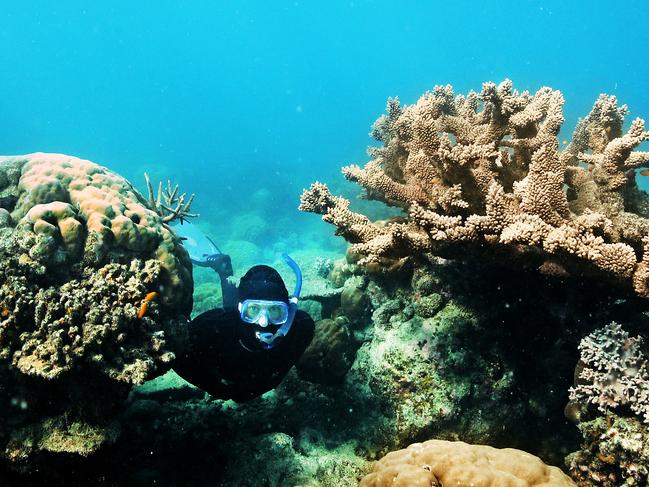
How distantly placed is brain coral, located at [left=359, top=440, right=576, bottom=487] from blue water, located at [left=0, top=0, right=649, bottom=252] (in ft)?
115

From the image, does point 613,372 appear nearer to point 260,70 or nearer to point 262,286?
point 262,286

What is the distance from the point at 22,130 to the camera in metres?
75.4

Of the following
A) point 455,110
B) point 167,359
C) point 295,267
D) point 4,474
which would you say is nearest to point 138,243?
point 167,359

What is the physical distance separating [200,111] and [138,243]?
117m

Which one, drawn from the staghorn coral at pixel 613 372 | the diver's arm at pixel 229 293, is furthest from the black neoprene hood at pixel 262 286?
the diver's arm at pixel 229 293

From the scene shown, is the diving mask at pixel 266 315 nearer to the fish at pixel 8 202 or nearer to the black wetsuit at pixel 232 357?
the black wetsuit at pixel 232 357

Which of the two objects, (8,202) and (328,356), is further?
(328,356)

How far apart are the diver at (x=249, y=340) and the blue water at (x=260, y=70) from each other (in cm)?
3342

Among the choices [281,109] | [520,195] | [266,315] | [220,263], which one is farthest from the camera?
[281,109]

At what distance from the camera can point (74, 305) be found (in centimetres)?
285

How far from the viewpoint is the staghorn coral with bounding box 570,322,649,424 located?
2506 millimetres

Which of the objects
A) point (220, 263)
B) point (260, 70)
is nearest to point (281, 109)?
point (260, 70)

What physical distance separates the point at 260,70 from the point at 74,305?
176m

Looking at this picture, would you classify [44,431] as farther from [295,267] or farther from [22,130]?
[22,130]
